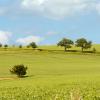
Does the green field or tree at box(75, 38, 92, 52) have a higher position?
tree at box(75, 38, 92, 52)

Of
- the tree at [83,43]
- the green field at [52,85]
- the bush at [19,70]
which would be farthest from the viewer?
the tree at [83,43]

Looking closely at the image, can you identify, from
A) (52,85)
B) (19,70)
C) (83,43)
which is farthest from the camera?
(83,43)

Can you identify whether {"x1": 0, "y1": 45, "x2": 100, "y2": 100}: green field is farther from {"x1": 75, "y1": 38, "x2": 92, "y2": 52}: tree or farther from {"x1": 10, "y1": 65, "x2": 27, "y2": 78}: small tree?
{"x1": 75, "y1": 38, "x2": 92, "y2": 52}: tree

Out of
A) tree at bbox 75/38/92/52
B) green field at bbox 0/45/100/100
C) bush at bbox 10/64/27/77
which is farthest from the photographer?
tree at bbox 75/38/92/52

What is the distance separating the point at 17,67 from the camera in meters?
66.1

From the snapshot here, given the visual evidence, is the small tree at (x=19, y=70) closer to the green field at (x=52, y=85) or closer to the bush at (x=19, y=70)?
the bush at (x=19, y=70)

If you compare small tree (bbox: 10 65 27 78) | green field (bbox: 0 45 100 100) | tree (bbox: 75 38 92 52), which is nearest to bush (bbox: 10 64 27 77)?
small tree (bbox: 10 65 27 78)

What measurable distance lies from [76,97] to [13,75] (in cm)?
5512

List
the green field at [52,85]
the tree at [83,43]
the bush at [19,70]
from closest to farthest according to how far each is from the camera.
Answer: the green field at [52,85] → the bush at [19,70] → the tree at [83,43]

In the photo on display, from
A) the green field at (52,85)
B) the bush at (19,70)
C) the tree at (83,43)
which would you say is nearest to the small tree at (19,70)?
the bush at (19,70)

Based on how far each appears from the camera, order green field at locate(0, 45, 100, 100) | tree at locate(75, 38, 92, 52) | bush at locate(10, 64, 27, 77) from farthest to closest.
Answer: tree at locate(75, 38, 92, 52)
bush at locate(10, 64, 27, 77)
green field at locate(0, 45, 100, 100)

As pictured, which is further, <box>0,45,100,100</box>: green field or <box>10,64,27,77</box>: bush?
<box>10,64,27,77</box>: bush

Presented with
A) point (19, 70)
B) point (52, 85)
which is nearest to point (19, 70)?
point (19, 70)

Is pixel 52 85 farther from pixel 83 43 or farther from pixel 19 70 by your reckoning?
pixel 83 43
